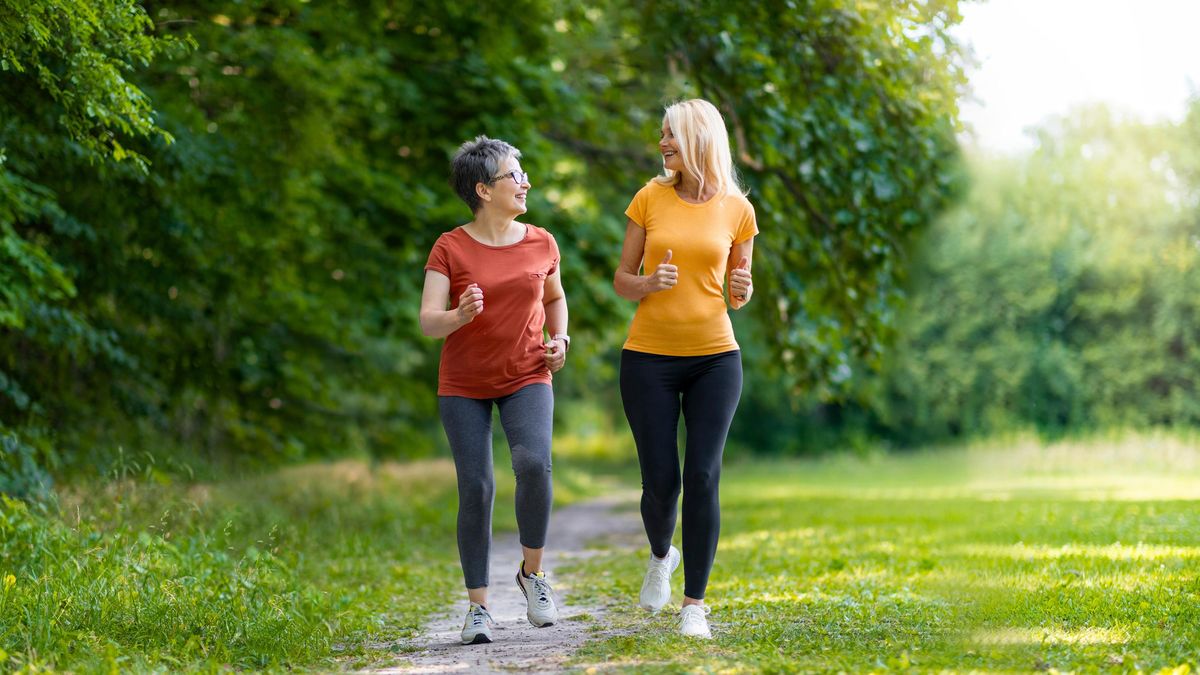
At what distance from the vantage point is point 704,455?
221 inches

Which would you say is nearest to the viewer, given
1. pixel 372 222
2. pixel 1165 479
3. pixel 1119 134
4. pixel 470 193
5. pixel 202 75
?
pixel 470 193

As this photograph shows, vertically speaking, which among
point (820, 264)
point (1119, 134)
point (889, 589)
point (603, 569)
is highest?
point (1119, 134)

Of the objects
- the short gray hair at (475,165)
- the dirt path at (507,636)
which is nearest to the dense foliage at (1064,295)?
the dirt path at (507,636)

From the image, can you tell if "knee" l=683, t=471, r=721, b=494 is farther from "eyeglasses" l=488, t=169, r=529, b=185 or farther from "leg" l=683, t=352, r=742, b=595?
"eyeglasses" l=488, t=169, r=529, b=185

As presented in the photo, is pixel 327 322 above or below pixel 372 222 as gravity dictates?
below

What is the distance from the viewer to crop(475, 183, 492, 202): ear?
5.83 m

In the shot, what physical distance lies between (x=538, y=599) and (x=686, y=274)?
5.72ft

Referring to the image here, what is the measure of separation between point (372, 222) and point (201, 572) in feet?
26.8

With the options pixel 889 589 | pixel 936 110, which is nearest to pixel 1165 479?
pixel 936 110

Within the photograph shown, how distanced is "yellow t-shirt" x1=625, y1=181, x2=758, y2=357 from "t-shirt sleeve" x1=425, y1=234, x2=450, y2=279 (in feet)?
2.82

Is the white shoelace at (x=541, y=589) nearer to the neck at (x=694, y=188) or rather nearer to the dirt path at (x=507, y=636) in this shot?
the dirt path at (x=507, y=636)

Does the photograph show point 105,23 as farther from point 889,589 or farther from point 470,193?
point 889,589

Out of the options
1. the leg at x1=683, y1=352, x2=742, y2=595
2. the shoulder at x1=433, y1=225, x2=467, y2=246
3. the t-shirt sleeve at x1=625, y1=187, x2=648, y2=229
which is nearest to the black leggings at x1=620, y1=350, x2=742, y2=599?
the leg at x1=683, y1=352, x2=742, y2=595

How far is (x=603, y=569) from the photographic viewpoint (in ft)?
31.9
